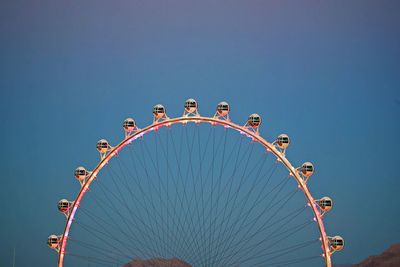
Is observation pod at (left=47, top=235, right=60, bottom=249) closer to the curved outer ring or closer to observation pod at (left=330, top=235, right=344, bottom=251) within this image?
the curved outer ring

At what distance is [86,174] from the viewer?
2664cm

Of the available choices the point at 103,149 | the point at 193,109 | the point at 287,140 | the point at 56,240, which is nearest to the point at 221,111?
the point at 193,109

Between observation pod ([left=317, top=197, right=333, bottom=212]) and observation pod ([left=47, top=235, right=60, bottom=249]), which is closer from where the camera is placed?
observation pod ([left=317, top=197, right=333, bottom=212])

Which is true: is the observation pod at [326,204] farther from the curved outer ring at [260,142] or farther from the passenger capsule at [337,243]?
the passenger capsule at [337,243]

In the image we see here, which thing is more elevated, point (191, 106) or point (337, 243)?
point (191, 106)

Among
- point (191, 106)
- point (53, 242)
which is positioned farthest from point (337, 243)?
point (53, 242)

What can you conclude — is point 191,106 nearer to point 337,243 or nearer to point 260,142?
point 260,142

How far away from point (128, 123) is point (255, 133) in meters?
5.45
